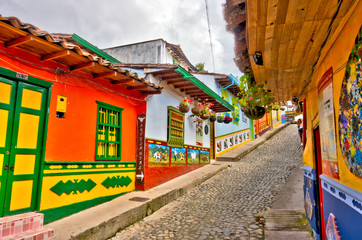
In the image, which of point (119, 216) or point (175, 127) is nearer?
point (119, 216)

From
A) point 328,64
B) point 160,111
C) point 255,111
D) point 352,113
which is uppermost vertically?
point 160,111

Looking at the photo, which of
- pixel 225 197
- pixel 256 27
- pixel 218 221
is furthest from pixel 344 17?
pixel 225 197

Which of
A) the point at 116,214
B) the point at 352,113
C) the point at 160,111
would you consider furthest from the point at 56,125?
the point at 352,113

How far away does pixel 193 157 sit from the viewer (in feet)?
37.1

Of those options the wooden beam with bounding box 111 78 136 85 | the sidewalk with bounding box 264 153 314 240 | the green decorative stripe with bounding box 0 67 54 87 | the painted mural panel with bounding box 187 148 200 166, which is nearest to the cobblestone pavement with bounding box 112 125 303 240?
the sidewalk with bounding box 264 153 314 240

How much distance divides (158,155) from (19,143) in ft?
14.9

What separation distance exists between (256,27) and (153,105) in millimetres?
5786

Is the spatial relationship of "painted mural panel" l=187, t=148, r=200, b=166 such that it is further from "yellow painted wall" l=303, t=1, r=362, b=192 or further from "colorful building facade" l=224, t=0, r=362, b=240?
"yellow painted wall" l=303, t=1, r=362, b=192

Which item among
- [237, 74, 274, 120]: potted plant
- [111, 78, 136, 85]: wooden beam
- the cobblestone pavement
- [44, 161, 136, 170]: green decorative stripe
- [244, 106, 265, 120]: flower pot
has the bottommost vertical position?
the cobblestone pavement

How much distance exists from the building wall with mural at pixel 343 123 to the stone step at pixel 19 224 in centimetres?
416

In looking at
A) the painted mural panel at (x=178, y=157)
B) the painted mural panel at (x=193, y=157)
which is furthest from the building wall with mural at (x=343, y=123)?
the painted mural panel at (x=193, y=157)

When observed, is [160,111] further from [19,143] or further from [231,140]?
[231,140]

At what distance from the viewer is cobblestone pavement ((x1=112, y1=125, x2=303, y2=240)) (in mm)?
4855

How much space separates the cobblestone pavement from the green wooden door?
1.89m
